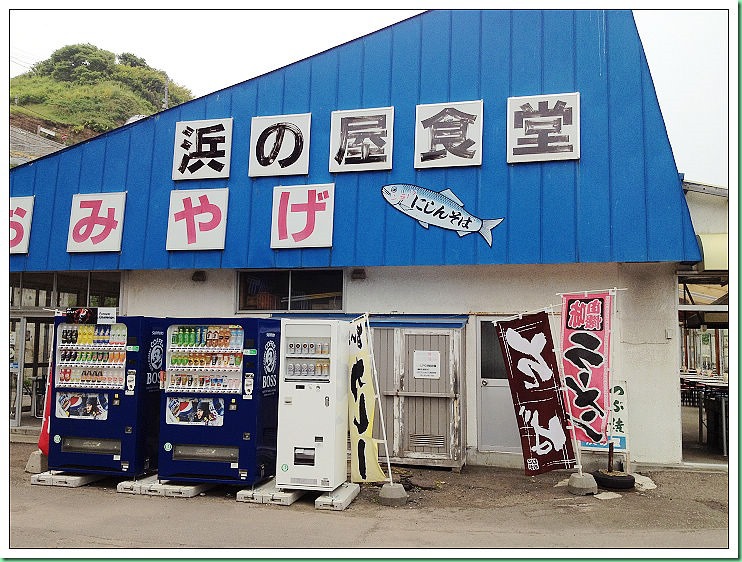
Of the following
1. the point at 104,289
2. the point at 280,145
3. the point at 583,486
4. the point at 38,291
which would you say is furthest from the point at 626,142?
the point at 38,291

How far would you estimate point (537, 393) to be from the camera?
807 centimetres

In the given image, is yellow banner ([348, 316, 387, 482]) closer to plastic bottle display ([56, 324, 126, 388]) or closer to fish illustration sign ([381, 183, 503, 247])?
fish illustration sign ([381, 183, 503, 247])

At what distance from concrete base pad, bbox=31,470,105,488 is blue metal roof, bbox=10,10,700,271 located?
12.0 ft

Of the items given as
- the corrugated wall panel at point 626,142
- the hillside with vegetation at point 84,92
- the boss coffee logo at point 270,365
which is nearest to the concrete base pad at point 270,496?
the boss coffee logo at point 270,365

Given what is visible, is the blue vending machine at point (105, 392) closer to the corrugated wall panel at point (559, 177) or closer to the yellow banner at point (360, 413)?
the yellow banner at point (360, 413)

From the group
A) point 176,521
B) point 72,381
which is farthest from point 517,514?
point 72,381

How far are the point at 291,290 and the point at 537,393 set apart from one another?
14.7 ft

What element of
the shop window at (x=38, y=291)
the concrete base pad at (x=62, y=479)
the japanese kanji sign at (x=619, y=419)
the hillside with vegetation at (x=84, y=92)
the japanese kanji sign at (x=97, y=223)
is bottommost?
the concrete base pad at (x=62, y=479)

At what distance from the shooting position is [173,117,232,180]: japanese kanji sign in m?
10.7

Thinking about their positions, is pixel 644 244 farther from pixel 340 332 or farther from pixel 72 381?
pixel 72 381

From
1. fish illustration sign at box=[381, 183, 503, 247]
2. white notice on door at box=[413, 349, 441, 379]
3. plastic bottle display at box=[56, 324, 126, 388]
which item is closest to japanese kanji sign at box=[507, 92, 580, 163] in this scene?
fish illustration sign at box=[381, 183, 503, 247]

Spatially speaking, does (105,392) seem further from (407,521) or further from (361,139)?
(361,139)

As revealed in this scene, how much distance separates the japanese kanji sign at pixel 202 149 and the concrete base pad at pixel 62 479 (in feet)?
16.6

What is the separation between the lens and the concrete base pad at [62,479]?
317 inches
